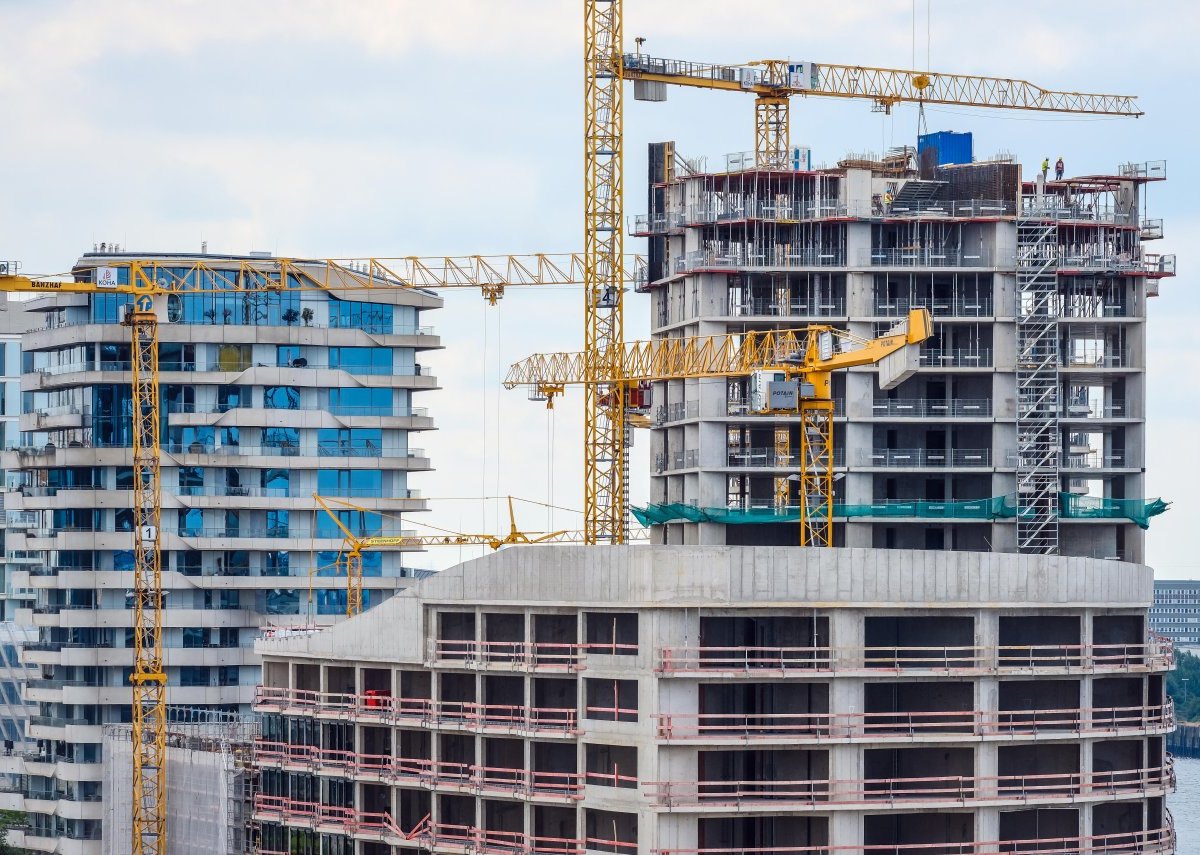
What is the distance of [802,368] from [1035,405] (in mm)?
24117

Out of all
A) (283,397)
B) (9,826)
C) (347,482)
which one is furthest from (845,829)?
(9,826)

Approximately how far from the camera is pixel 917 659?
351 ft

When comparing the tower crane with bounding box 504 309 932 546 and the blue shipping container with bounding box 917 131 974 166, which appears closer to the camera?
the tower crane with bounding box 504 309 932 546

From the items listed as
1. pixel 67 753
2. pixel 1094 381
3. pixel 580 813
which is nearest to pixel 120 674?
pixel 67 753

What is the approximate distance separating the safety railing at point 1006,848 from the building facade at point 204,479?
81.1 m

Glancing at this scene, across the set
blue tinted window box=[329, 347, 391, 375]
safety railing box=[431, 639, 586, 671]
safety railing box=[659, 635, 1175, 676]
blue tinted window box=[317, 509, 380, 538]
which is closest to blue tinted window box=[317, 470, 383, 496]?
blue tinted window box=[317, 509, 380, 538]

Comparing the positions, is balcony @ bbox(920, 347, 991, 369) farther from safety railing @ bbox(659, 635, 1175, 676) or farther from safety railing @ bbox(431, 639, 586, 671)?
safety railing @ bbox(431, 639, 586, 671)

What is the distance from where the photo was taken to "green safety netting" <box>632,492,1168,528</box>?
170 m

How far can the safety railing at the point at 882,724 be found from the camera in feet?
345

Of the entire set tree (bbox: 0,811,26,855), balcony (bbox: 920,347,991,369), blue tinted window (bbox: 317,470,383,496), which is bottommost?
tree (bbox: 0,811,26,855)

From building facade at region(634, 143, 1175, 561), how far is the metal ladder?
140 millimetres

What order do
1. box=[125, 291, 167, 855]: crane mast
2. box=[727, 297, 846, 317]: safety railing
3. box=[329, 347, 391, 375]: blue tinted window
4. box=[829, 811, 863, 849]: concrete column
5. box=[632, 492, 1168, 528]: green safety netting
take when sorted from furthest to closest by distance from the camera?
1. box=[329, 347, 391, 375]: blue tinted window
2. box=[727, 297, 846, 317]: safety railing
3. box=[632, 492, 1168, 528]: green safety netting
4. box=[125, 291, 167, 855]: crane mast
5. box=[829, 811, 863, 849]: concrete column

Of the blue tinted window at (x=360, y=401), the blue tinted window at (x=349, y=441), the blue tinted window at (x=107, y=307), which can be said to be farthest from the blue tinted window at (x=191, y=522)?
the blue tinted window at (x=107, y=307)

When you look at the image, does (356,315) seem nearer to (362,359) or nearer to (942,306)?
(362,359)
